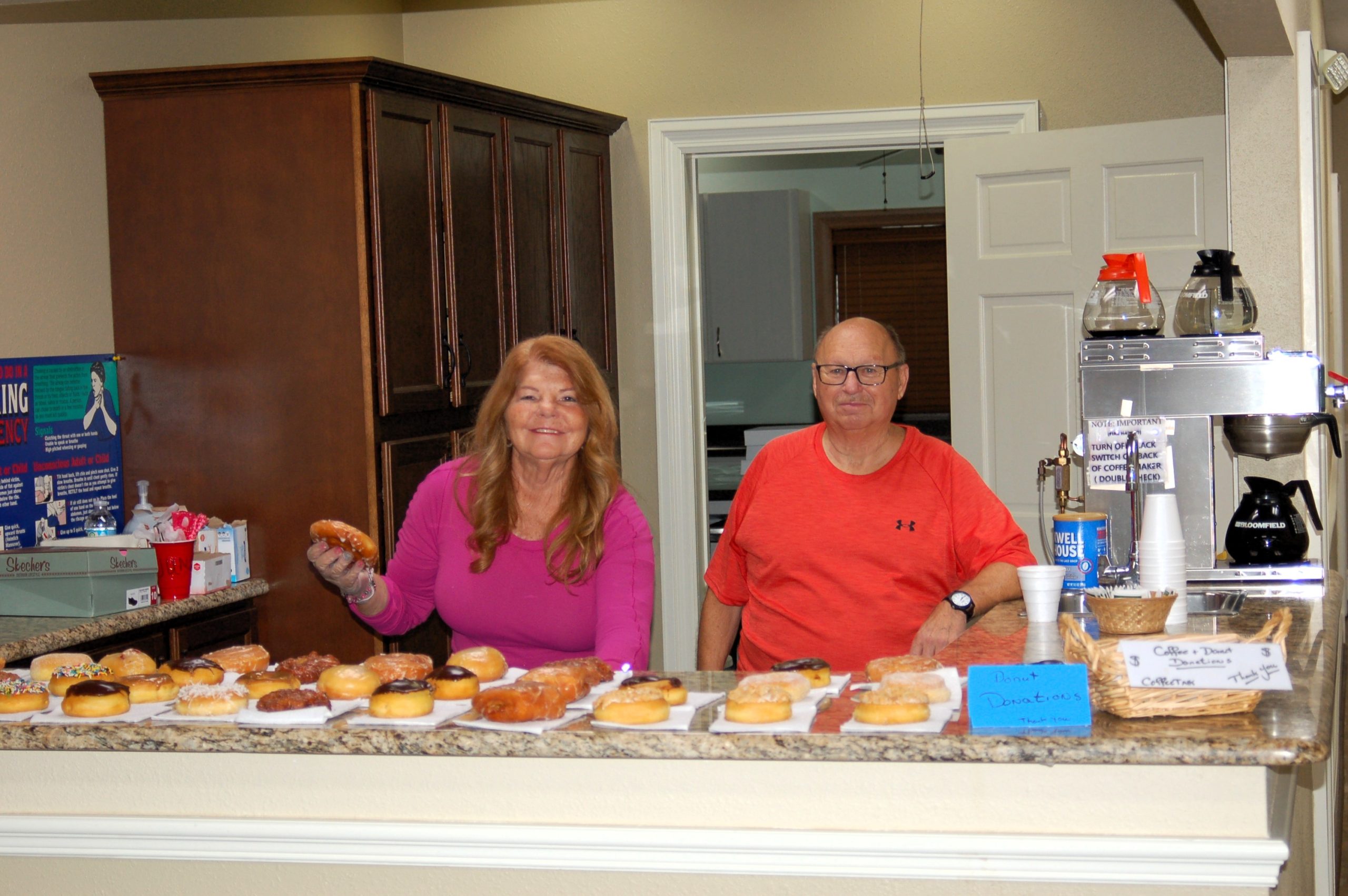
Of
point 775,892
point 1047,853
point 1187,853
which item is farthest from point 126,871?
point 1187,853

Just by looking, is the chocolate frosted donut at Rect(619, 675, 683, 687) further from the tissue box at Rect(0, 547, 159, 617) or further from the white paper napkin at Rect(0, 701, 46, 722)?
the tissue box at Rect(0, 547, 159, 617)

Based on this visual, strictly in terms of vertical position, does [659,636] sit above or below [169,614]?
below

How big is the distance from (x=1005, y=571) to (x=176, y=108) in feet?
7.34

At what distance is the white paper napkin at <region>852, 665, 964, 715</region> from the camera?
151 cm

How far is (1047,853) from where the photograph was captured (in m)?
1.40

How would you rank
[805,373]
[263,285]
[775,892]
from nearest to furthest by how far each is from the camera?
[775,892] < [263,285] < [805,373]

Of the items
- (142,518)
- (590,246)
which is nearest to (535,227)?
(590,246)

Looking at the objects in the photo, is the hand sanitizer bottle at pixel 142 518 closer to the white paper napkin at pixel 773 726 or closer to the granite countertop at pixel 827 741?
the granite countertop at pixel 827 741

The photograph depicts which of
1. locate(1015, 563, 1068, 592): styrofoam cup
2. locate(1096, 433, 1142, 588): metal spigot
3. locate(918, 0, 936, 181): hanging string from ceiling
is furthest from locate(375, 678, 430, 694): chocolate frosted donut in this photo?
locate(918, 0, 936, 181): hanging string from ceiling

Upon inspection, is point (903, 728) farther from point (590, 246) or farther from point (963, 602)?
point (590, 246)

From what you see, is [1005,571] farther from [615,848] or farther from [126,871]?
[126,871]

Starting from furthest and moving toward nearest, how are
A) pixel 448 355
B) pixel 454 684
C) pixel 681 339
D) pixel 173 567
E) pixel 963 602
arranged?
pixel 681 339, pixel 448 355, pixel 173 567, pixel 963 602, pixel 454 684

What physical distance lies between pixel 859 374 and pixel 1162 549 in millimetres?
707

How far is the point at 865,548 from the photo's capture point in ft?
8.42
